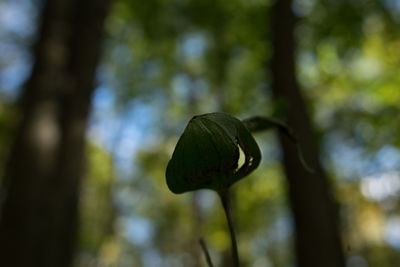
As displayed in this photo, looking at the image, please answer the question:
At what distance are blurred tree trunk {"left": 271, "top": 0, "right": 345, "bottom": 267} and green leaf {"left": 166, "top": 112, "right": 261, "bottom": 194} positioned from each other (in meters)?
2.03

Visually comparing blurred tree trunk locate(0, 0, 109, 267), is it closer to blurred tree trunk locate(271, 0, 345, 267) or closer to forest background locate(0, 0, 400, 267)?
forest background locate(0, 0, 400, 267)

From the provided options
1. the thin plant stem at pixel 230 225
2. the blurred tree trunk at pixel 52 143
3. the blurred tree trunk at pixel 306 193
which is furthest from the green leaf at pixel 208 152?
the blurred tree trunk at pixel 52 143

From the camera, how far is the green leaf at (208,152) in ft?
1.03

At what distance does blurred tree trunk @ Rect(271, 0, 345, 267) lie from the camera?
8.16ft

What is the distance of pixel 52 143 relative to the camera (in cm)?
289

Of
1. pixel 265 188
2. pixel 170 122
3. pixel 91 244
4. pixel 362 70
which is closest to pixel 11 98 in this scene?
pixel 170 122

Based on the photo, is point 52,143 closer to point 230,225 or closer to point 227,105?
point 230,225

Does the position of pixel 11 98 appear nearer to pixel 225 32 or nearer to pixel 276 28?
pixel 225 32

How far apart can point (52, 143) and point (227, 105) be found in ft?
17.7

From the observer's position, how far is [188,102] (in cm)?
1081

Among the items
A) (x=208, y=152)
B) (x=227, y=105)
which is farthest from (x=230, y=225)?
(x=227, y=105)

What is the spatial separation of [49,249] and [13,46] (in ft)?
20.5

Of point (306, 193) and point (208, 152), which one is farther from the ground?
point (208, 152)

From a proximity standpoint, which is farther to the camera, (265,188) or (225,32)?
(265,188)
